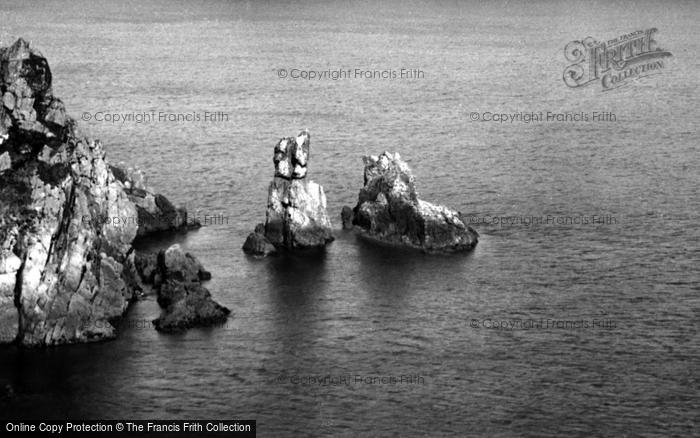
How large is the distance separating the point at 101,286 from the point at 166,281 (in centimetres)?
916

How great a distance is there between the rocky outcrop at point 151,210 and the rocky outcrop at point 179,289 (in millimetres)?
15256

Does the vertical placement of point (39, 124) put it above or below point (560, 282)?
above

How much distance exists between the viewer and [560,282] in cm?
13125

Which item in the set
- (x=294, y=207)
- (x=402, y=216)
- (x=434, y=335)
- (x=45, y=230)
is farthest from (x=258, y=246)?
(x=45, y=230)

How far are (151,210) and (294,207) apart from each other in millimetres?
18863

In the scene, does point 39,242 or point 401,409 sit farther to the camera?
point 39,242

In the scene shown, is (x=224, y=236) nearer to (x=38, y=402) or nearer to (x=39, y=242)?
(x=39, y=242)

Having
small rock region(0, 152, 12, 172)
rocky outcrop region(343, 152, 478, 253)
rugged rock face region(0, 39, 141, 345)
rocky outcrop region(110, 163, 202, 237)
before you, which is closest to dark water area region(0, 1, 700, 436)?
rocky outcrop region(343, 152, 478, 253)

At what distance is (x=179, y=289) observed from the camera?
392 ft

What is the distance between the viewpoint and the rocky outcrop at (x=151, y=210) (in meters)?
146

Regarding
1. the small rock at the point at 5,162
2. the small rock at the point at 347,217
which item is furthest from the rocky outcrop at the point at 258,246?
the small rock at the point at 5,162

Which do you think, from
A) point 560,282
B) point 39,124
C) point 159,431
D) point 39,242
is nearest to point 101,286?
point 39,242

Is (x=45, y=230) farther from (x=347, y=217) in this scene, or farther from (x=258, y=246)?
(x=347, y=217)

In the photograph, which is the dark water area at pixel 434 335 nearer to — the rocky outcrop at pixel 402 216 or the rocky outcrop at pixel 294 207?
the rocky outcrop at pixel 402 216
